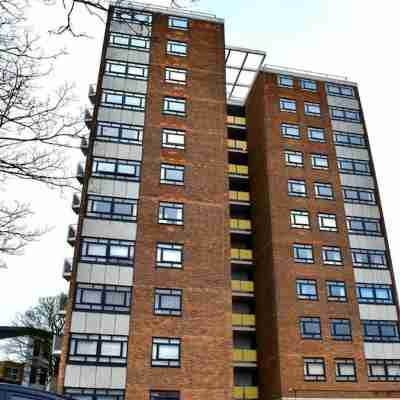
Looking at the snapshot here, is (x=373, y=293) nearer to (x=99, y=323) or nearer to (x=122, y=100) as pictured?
(x=99, y=323)

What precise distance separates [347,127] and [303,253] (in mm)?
11334

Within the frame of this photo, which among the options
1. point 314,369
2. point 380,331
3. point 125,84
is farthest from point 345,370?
point 125,84

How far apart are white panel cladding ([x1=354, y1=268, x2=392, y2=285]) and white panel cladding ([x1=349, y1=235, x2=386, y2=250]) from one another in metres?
1.57

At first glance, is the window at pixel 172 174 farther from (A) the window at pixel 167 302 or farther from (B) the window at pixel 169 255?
(A) the window at pixel 167 302

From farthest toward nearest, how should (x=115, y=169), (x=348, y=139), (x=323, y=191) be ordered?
1. (x=348, y=139)
2. (x=323, y=191)
3. (x=115, y=169)

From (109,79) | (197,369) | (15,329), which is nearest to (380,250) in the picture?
(197,369)

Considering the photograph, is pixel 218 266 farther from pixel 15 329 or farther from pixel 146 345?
pixel 15 329

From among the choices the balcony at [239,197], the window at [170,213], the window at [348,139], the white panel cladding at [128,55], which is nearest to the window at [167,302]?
the window at [170,213]

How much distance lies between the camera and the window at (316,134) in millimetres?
35281

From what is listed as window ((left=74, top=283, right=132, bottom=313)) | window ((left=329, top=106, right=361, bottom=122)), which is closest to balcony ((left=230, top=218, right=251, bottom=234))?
window ((left=329, top=106, right=361, bottom=122))

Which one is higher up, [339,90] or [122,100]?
[339,90]

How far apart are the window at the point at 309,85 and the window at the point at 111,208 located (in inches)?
703

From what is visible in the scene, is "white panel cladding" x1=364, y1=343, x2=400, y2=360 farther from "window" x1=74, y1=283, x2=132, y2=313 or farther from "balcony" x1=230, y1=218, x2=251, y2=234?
"window" x1=74, y1=283, x2=132, y2=313

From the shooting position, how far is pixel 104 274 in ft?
82.0
